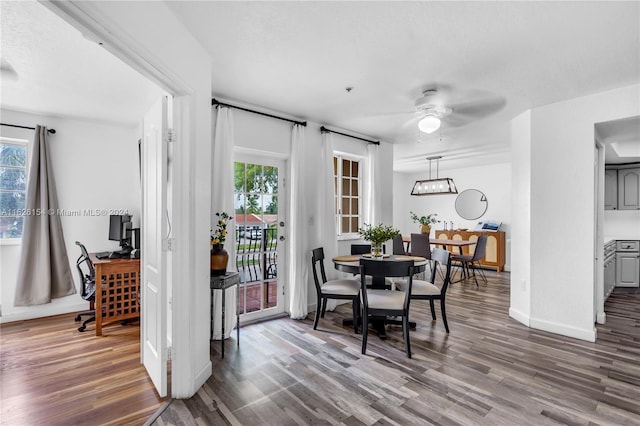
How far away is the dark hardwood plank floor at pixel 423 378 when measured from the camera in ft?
6.60

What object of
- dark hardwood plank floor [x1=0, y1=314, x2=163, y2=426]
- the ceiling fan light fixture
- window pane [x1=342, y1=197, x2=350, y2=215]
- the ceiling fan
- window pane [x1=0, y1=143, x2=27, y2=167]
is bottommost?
dark hardwood plank floor [x1=0, y1=314, x2=163, y2=426]

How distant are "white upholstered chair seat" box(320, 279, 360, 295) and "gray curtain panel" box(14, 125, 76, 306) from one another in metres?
3.47

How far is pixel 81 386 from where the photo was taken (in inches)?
93.0

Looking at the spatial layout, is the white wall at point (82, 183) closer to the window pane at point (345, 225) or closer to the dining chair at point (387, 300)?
the window pane at point (345, 225)

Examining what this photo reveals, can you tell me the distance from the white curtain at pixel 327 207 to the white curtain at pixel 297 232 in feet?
0.98

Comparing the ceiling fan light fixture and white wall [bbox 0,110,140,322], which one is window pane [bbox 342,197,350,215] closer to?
the ceiling fan light fixture

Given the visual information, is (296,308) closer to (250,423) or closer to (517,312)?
(250,423)

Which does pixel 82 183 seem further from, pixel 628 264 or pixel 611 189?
pixel 611 189

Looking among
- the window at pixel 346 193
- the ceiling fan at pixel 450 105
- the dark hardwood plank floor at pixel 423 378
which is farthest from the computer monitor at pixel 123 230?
the ceiling fan at pixel 450 105

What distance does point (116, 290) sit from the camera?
3.62 meters

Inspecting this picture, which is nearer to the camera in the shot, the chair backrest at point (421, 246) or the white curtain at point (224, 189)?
the white curtain at point (224, 189)

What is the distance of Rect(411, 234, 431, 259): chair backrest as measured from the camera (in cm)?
558

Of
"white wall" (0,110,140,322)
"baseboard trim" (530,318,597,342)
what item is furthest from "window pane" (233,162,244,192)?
"baseboard trim" (530,318,597,342)

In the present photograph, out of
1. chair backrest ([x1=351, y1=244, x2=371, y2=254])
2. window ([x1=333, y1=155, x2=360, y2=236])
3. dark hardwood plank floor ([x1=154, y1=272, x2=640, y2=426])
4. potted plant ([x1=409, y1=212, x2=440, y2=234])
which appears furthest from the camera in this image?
potted plant ([x1=409, y1=212, x2=440, y2=234])
